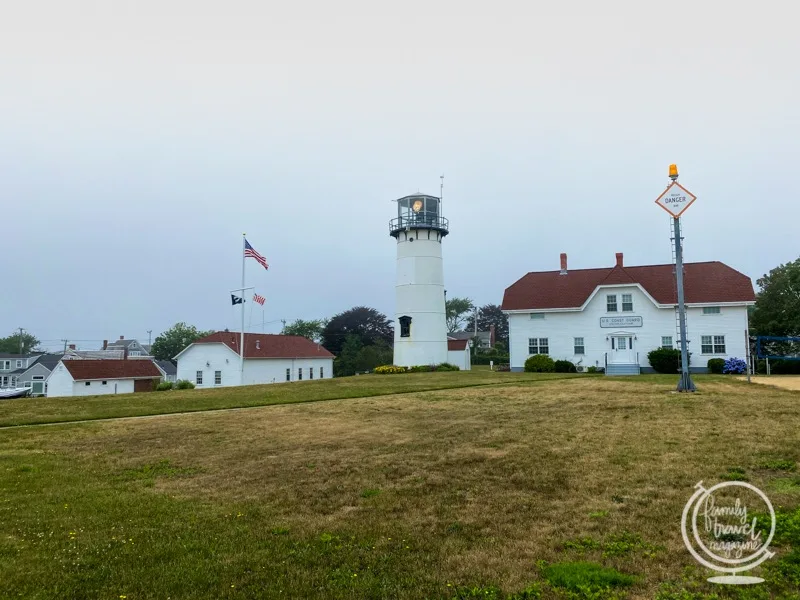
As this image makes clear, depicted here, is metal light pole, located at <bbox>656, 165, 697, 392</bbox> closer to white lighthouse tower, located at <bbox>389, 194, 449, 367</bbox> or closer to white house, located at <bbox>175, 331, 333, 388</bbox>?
white lighthouse tower, located at <bbox>389, 194, 449, 367</bbox>

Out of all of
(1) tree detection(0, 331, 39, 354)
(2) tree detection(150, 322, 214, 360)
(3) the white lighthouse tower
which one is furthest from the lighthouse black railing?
→ (1) tree detection(0, 331, 39, 354)

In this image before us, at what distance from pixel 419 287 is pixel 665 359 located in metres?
16.3

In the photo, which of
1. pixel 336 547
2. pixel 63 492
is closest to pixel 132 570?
pixel 336 547

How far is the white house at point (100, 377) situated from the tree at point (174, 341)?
39234 mm

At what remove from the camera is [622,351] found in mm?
34438

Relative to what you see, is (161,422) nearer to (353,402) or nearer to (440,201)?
(353,402)

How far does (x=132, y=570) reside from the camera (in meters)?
5.17

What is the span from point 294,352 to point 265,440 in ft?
139

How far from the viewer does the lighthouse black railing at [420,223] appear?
38875mm

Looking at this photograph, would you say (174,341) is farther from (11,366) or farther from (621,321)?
(621,321)

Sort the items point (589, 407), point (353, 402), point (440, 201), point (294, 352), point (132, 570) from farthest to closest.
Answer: point (294, 352) < point (440, 201) < point (353, 402) < point (589, 407) < point (132, 570)

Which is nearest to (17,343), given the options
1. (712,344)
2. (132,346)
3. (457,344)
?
(132,346)

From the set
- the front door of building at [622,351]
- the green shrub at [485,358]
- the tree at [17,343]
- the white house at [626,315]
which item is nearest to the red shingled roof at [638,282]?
the white house at [626,315]

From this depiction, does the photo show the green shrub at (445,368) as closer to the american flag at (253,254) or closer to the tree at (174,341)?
the american flag at (253,254)
